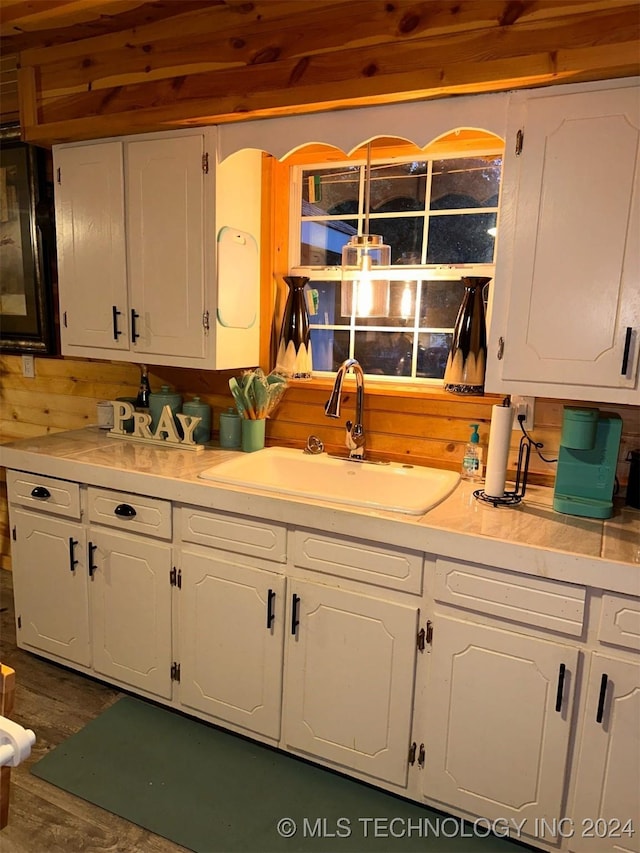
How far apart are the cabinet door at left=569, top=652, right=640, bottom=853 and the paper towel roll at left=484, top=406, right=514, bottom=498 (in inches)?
21.9

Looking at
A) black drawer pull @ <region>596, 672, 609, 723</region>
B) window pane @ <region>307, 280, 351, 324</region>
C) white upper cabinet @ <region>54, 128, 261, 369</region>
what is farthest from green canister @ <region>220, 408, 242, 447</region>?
black drawer pull @ <region>596, 672, 609, 723</region>

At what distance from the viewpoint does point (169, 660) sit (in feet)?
7.03

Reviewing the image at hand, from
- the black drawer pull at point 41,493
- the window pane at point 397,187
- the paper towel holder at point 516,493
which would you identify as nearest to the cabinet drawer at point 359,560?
the paper towel holder at point 516,493

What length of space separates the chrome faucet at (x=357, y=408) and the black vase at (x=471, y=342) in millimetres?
362

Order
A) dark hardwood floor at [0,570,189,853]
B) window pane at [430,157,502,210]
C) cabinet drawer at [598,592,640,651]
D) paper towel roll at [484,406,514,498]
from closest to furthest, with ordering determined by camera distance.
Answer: cabinet drawer at [598,592,640,651] → dark hardwood floor at [0,570,189,853] → paper towel roll at [484,406,514,498] → window pane at [430,157,502,210]

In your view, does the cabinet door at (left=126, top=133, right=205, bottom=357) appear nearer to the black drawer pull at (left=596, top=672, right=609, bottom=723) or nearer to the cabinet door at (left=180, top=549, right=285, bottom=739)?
the cabinet door at (left=180, top=549, right=285, bottom=739)

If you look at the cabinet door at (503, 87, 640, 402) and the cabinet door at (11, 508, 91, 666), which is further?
the cabinet door at (11, 508, 91, 666)

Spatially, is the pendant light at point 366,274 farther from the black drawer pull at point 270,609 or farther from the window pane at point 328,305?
the black drawer pull at point 270,609

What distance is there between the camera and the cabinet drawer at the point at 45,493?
2.25 m

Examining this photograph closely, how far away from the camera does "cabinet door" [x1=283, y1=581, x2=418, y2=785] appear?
5.72 feet

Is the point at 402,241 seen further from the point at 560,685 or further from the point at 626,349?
the point at 560,685

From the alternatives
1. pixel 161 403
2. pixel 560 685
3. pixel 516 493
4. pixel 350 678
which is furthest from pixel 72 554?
pixel 560 685

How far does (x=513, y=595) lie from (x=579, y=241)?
994 mm

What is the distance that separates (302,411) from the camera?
246 cm
